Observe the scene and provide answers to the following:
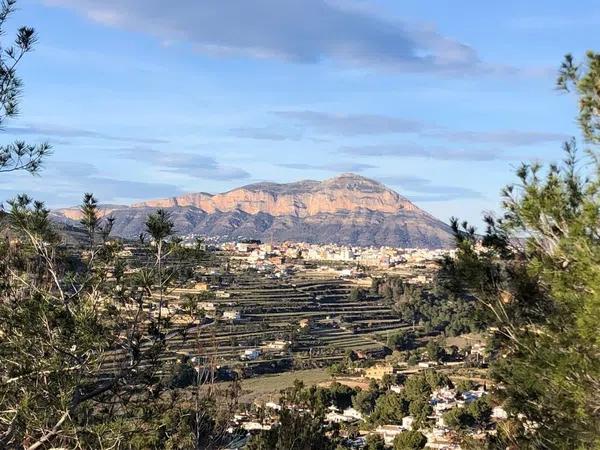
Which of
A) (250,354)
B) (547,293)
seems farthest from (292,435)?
(250,354)

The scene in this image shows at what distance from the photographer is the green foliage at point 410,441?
14.4m

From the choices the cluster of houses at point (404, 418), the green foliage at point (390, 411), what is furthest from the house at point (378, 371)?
the green foliage at point (390, 411)

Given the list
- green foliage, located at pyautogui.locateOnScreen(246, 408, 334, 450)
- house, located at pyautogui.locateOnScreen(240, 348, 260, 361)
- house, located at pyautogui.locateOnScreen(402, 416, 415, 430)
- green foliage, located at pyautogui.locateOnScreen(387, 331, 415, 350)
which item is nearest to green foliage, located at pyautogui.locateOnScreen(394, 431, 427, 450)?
house, located at pyautogui.locateOnScreen(402, 416, 415, 430)

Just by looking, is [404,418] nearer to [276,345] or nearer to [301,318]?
[276,345]

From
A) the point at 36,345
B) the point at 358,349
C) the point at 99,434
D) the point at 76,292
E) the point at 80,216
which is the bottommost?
Answer: the point at 358,349

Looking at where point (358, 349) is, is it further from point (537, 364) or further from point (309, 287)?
point (537, 364)

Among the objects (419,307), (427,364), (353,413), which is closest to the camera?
(353,413)

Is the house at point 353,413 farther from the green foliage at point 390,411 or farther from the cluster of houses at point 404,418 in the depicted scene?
the green foliage at point 390,411

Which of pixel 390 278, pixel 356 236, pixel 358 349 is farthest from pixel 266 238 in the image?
pixel 358 349

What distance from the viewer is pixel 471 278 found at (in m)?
6.43

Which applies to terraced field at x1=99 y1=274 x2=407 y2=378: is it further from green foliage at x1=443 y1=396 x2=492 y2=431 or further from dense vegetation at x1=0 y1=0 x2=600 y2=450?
dense vegetation at x1=0 y1=0 x2=600 y2=450

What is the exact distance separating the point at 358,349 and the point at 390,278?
23660 mm

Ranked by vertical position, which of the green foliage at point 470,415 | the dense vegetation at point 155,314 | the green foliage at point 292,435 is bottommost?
the green foliage at point 470,415

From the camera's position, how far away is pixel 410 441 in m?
14.7
